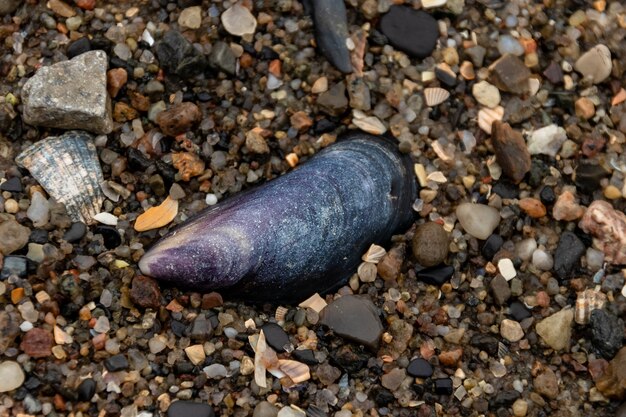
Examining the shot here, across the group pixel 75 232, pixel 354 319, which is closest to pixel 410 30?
pixel 354 319

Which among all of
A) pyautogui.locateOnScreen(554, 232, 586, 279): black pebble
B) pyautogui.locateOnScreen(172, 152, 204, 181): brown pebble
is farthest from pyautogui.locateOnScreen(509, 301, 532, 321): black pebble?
pyautogui.locateOnScreen(172, 152, 204, 181): brown pebble

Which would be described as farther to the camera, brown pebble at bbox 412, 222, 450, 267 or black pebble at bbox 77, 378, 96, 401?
brown pebble at bbox 412, 222, 450, 267

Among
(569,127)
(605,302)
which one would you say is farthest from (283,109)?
(605,302)

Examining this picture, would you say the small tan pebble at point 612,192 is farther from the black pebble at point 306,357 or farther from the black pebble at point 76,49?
the black pebble at point 76,49

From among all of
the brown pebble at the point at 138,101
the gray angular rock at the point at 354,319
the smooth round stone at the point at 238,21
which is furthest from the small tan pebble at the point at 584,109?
the brown pebble at the point at 138,101

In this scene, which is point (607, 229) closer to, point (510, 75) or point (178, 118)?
point (510, 75)

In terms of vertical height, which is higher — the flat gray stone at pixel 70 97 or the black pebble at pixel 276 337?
the flat gray stone at pixel 70 97

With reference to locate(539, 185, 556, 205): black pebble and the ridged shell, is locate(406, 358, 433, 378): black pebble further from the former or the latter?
the ridged shell
